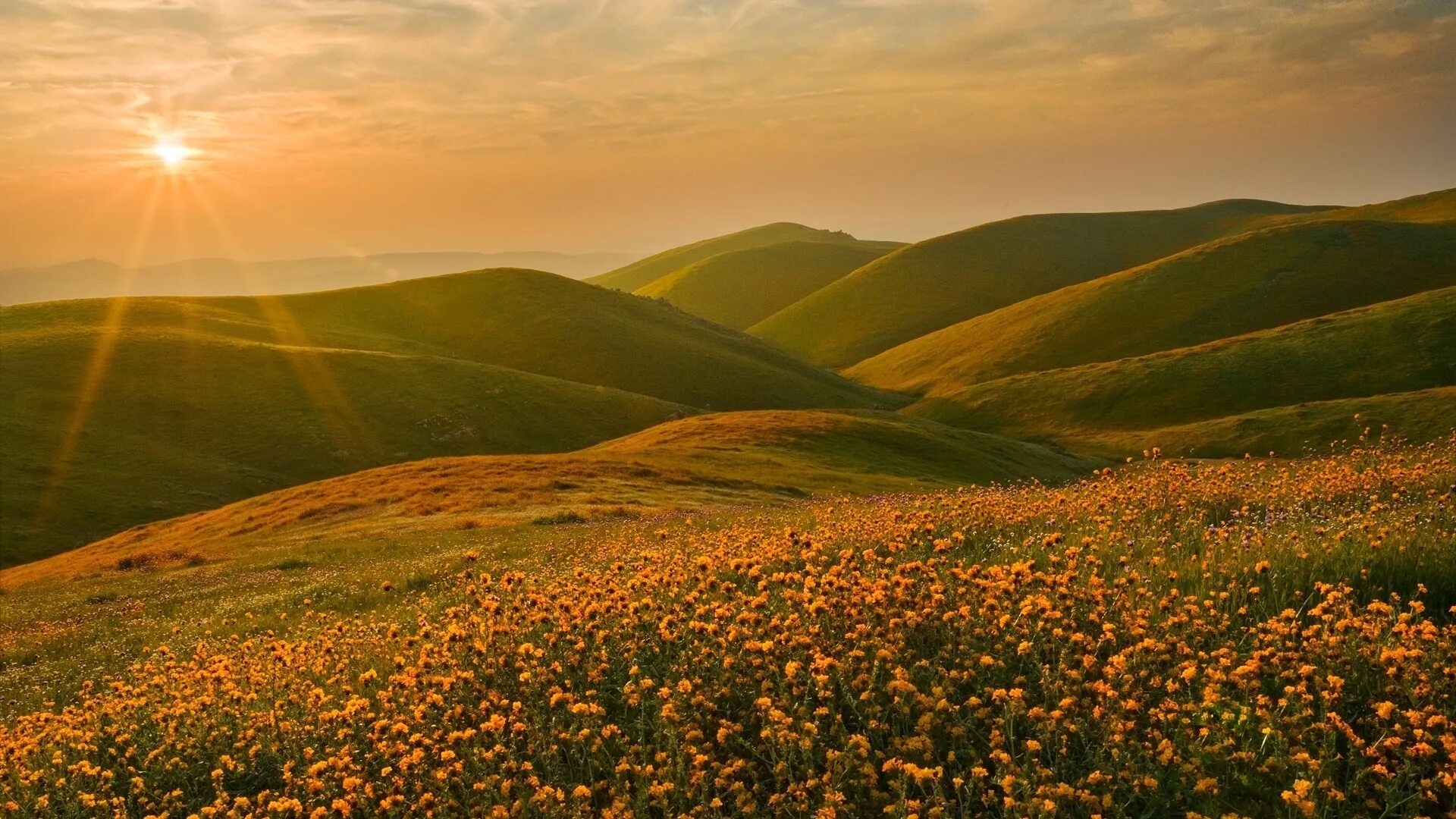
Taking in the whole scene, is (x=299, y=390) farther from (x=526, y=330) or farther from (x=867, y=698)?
(x=867, y=698)

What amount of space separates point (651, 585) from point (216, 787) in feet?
14.2

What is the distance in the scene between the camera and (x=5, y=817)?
7910mm

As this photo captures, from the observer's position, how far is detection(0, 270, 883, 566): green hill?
7919cm

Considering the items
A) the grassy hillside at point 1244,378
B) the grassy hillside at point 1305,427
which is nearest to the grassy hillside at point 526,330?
the grassy hillside at point 1244,378

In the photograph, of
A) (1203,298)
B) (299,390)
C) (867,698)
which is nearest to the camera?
(867,698)

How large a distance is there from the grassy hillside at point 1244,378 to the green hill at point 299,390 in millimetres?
29802

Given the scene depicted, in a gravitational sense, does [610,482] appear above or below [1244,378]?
below

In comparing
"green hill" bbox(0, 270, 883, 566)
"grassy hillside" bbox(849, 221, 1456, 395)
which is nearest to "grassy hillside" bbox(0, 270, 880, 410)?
"green hill" bbox(0, 270, 883, 566)

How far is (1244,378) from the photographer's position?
10450 cm

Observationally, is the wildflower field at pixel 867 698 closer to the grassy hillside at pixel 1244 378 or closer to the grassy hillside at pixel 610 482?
the grassy hillside at pixel 610 482

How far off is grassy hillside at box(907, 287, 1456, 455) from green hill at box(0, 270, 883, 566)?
29802 millimetres

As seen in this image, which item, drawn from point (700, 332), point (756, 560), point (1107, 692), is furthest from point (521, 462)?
point (700, 332)

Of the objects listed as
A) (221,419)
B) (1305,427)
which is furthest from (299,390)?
(1305,427)

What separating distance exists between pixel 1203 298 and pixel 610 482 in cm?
12560
